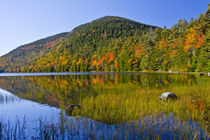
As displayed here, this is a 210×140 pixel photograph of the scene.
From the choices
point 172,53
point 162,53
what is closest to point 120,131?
point 172,53

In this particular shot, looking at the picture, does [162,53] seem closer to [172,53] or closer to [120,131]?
[172,53]

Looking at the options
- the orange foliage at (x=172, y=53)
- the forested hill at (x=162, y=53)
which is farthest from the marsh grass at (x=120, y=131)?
the orange foliage at (x=172, y=53)

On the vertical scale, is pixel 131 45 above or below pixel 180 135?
above

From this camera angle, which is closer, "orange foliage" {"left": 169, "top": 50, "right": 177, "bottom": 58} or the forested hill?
the forested hill

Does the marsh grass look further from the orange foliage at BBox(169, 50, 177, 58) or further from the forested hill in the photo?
the orange foliage at BBox(169, 50, 177, 58)

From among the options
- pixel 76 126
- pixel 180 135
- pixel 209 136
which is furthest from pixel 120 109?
pixel 209 136

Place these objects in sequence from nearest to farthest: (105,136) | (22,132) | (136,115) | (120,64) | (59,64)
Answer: (105,136), (22,132), (136,115), (120,64), (59,64)

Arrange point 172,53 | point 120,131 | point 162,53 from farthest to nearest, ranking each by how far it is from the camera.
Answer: point 162,53 → point 172,53 → point 120,131

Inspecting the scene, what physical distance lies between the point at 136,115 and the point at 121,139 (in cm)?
249

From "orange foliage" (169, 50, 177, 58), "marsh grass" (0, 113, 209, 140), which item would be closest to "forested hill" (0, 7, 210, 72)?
"orange foliage" (169, 50, 177, 58)

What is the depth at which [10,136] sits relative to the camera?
5.91 metres

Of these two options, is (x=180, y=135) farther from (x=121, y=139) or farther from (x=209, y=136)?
(x=121, y=139)

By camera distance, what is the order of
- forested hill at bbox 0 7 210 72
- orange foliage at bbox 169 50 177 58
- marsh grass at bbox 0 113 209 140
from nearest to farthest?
marsh grass at bbox 0 113 209 140 < forested hill at bbox 0 7 210 72 < orange foliage at bbox 169 50 177 58

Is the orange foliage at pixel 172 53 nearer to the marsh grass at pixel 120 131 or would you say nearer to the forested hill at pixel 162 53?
the forested hill at pixel 162 53
